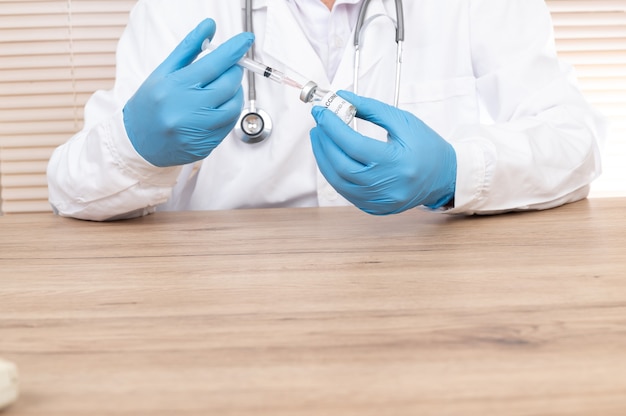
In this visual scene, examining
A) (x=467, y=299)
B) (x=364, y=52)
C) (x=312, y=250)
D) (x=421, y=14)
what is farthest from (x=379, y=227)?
(x=421, y=14)

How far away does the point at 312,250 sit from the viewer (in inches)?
35.7

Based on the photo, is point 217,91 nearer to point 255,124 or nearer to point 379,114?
point 379,114

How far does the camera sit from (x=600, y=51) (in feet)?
6.36

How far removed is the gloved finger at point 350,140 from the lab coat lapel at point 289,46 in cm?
44

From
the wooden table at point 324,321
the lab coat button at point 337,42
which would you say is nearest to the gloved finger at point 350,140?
the wooden table at point 324,321

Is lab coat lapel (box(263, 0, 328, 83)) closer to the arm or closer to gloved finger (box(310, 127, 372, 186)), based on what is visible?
the arm

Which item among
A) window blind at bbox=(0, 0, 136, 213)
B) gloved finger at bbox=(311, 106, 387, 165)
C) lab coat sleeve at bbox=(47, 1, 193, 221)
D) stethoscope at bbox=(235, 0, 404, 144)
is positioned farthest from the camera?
window blind at bbox=(0, 0, 136, 213)

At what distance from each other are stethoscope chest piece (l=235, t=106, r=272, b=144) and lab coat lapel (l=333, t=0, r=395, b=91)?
0.49ft

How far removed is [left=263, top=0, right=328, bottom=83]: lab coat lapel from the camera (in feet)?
4.63

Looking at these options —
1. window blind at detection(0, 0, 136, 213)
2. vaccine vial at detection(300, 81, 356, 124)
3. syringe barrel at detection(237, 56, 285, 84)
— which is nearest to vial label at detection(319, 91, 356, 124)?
vaccine vial at detection(300, 81, 356, 124)

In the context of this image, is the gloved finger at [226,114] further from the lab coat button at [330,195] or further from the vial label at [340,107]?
the lab coat button at [330,195]

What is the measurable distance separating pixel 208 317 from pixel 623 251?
1.65 feet

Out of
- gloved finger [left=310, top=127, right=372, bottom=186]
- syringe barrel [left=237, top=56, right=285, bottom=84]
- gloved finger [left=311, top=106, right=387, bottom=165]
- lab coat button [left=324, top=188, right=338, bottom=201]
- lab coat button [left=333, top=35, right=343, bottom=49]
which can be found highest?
Answer: lab coat button [left=333, top=35, right=343, bottom=49]

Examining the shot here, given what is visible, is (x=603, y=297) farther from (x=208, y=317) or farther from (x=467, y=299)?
(x=208, y=317)
